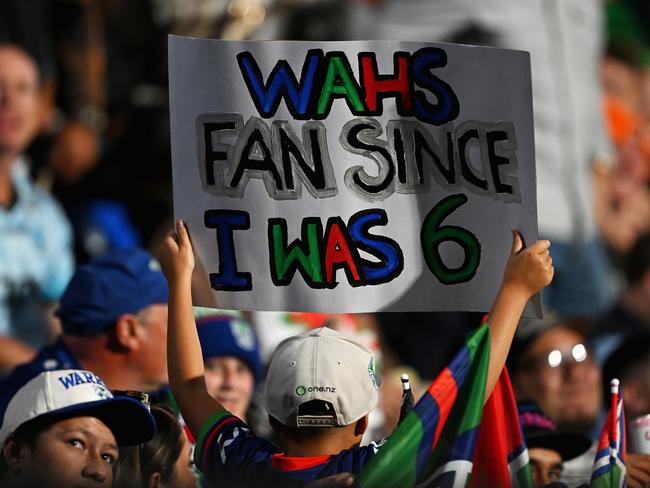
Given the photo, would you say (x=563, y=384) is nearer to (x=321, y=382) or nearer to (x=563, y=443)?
(x=563, y=443)

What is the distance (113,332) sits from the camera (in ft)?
16.5

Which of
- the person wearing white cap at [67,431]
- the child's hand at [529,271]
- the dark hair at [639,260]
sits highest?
the child's hand at [529,271]

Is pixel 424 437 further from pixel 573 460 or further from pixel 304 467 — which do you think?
pixel 573 460

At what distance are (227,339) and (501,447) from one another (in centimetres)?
178

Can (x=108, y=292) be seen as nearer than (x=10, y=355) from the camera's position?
Yes

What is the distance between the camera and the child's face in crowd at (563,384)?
5.60m

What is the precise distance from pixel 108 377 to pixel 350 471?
164cm

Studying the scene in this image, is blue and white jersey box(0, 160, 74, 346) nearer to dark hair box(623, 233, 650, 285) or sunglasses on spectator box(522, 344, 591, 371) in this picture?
sunglasses on spectator box(522, 344, 591, 371)

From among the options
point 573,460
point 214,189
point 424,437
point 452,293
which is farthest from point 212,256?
point 573,460

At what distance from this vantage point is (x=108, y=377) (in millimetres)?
4980

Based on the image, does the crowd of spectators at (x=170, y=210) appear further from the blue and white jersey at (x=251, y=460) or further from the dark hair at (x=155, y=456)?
the blue and white jersey at (x=251, y=460)

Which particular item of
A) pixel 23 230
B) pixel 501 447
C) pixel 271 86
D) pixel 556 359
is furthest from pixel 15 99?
pixel 501 447

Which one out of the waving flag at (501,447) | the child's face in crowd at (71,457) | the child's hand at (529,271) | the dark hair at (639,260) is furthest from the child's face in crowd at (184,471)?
the dark hair at (639,260)

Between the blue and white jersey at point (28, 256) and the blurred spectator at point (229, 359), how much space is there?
1.42m
